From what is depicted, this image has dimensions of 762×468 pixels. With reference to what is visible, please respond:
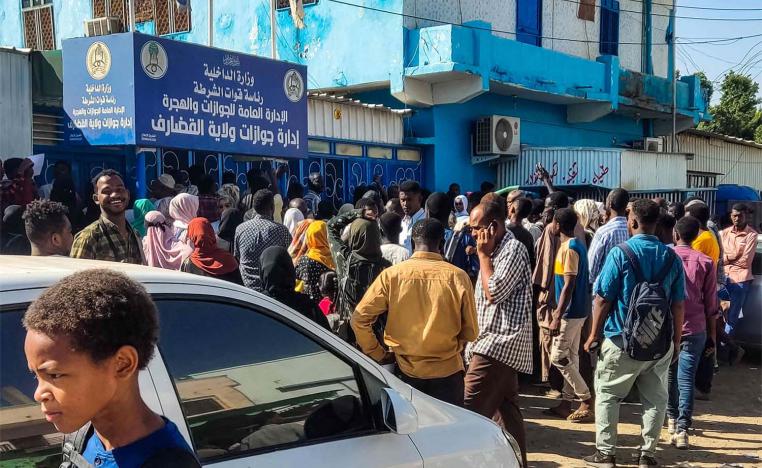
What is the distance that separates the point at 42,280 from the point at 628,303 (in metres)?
3.49

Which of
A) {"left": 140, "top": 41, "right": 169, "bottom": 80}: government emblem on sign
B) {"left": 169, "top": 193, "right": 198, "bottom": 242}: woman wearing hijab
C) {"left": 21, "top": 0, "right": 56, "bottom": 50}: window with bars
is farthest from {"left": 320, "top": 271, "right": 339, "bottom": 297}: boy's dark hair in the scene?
{"left": 21, "top": 0, "right": 56, "bottom": 50}: window with bars

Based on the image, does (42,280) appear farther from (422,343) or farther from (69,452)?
(422,343)

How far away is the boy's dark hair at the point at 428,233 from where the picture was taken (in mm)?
3939

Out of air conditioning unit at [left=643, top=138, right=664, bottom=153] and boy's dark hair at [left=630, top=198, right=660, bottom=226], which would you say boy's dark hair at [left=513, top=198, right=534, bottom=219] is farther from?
air conditioning unit at [left=643, top=138, right=664, bottom=153]

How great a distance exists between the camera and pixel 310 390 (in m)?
2.52

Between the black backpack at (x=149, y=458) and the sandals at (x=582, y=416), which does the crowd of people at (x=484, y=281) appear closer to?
the sandals at (x=582, y=416)

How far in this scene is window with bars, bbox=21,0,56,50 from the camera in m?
15.5

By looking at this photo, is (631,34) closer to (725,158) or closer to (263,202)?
(725,158)

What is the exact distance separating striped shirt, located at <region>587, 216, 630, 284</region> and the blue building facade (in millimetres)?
5739

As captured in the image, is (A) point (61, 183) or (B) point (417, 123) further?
(B) point (417, 123)

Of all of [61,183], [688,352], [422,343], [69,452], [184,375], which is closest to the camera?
[69,452]

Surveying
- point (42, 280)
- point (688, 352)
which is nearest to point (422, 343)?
point (42, 280)

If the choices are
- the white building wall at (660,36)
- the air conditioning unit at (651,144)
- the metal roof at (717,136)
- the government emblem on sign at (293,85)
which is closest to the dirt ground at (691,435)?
the government emblem on sign at (293,85)

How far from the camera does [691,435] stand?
575 cm
